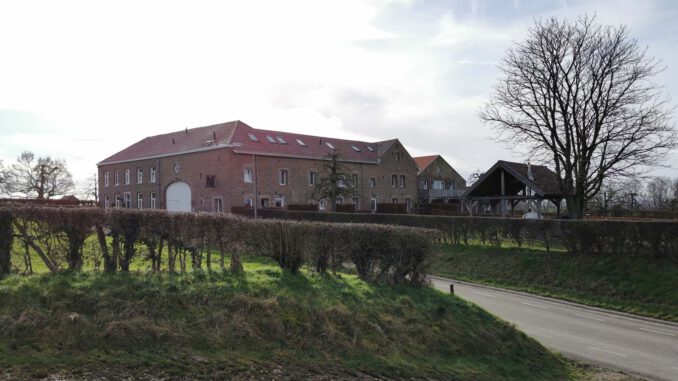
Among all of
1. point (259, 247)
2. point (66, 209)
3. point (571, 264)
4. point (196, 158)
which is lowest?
point (571, 264)

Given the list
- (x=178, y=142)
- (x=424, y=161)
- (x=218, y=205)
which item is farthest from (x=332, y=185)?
(x=424, y=161)

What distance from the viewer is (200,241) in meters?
10.6

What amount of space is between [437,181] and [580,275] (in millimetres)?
49608

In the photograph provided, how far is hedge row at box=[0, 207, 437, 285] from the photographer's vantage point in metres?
9.53

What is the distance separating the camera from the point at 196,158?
4625 centimetres

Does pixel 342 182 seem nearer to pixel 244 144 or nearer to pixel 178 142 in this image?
pixel 244 144

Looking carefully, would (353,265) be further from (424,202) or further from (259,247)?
(424,202)

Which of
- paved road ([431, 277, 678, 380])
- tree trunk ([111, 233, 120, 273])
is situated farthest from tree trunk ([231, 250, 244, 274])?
paved road ([431, 277, 678, 380])

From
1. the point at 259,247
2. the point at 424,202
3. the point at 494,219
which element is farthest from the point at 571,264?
the point at 424,202

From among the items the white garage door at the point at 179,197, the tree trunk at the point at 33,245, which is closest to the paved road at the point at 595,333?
the tree trunk at the point at 33,245

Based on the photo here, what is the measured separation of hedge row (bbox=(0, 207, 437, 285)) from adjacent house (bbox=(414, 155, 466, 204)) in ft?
164

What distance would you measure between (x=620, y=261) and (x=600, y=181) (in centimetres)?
1248

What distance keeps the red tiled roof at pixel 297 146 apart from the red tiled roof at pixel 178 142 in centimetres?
126

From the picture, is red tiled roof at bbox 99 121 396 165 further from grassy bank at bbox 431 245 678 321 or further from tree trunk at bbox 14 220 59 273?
tree trunk at bbox 14 220 59 273
